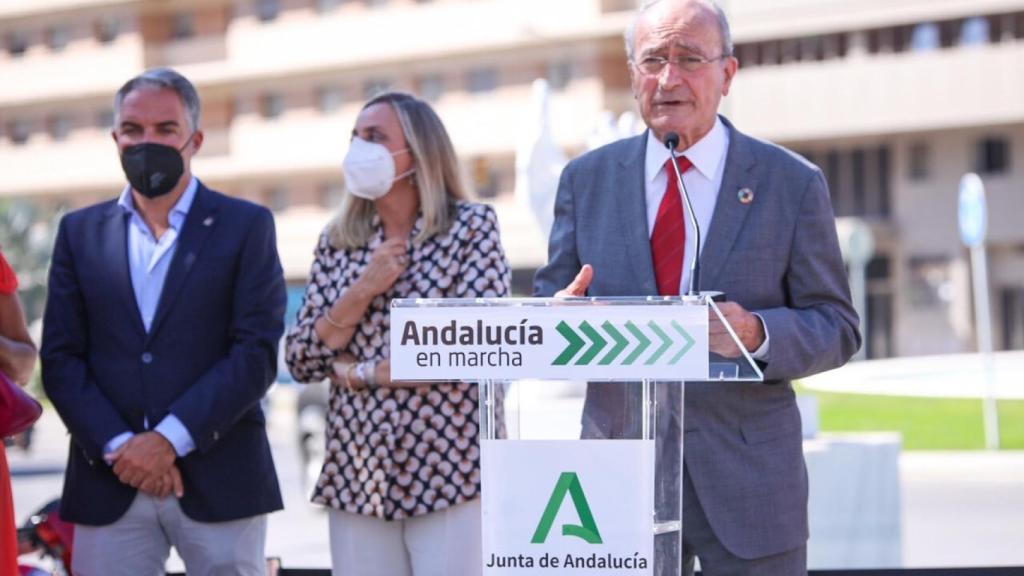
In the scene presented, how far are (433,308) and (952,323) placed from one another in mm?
42621

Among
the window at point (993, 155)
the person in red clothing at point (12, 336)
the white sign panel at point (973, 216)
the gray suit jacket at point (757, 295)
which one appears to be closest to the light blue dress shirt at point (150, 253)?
the person in red clothing at point (12, 336)

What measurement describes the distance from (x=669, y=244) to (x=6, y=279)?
1.98m

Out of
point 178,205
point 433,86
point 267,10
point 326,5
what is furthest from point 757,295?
point 267,10

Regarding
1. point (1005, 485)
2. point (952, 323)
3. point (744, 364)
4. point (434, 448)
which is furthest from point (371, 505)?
point (952, 323)

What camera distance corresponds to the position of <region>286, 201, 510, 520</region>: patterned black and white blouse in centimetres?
455

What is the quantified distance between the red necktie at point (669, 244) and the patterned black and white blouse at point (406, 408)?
0.95 metres

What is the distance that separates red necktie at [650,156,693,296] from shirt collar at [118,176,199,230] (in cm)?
171

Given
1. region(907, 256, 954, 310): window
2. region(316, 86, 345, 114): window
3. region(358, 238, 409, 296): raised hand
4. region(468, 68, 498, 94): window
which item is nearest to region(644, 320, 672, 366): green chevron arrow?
region(358, 238, 409, 296): raised hand

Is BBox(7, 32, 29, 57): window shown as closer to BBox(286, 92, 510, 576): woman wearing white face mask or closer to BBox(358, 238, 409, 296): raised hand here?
BBox(286, 92, 510, 576): woman wearing white face mask

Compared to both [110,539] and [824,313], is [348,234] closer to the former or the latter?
[110,539]

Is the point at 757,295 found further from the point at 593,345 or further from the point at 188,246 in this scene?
the point at 188,246

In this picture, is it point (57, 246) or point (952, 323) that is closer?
point (57, 246)

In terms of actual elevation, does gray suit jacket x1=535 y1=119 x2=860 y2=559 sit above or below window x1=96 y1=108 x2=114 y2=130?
below

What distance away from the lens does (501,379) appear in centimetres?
317
